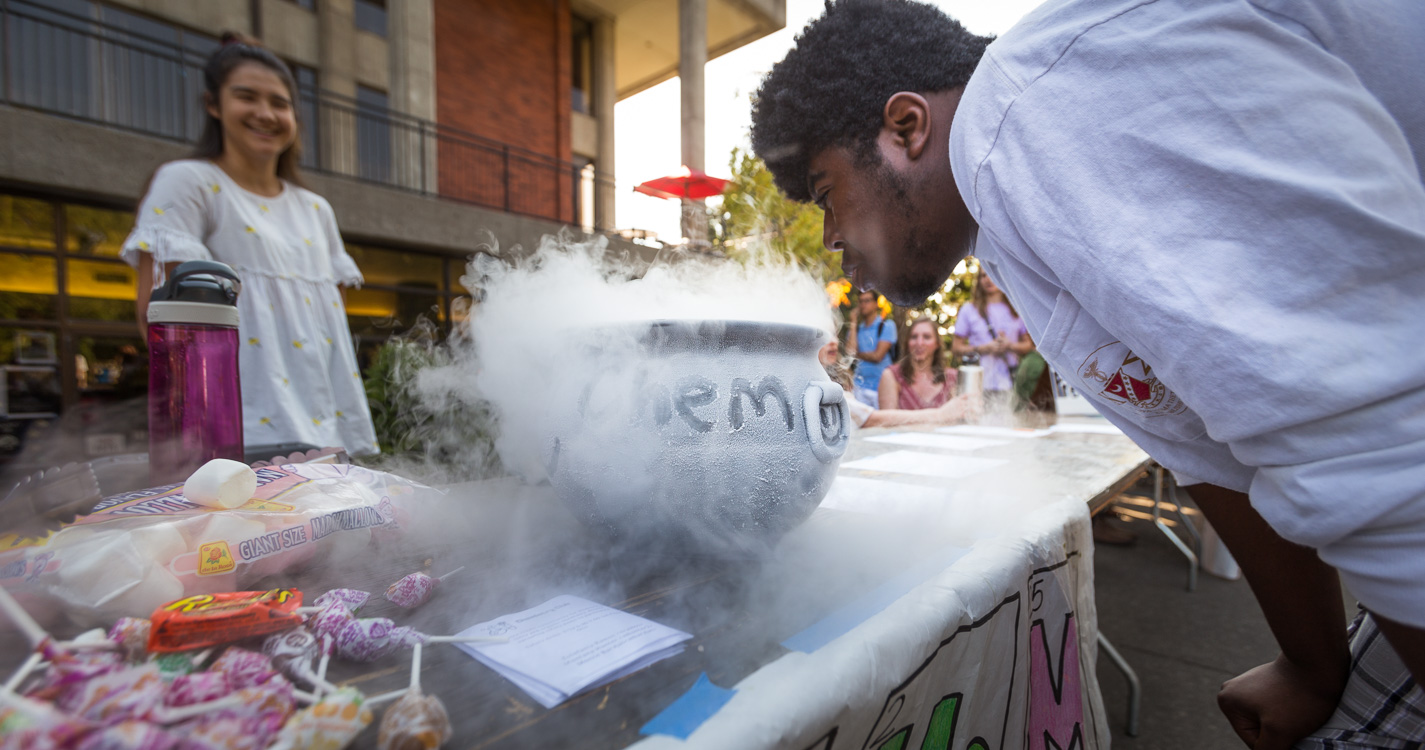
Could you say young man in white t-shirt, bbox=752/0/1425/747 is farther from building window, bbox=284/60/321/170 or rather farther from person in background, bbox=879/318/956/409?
building window, bbox=284/60/321/170

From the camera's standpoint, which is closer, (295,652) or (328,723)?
(328,723)

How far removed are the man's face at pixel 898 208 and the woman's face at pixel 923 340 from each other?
348 cm

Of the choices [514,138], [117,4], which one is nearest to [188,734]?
[117,4]

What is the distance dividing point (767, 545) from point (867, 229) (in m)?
0.62

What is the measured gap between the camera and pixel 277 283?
1.85m

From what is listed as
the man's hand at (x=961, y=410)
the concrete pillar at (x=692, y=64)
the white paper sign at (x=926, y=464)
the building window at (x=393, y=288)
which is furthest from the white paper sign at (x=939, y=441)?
the building window at (x=393, y=288)

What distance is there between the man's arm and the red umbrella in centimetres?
191

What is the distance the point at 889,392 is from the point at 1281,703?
3.50 metres

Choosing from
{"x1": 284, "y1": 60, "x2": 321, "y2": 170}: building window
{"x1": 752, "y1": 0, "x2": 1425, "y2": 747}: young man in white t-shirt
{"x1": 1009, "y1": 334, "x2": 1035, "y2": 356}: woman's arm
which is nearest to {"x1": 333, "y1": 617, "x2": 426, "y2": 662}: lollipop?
{"x1": 752, "y1": 0, "x2": 1425, "y2": 747}: young man in white t-shirt

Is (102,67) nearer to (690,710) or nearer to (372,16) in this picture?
(372,16)

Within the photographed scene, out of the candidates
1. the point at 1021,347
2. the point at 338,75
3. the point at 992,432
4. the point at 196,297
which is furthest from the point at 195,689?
the point at 338,75

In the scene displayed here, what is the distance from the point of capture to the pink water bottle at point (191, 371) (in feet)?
3.23

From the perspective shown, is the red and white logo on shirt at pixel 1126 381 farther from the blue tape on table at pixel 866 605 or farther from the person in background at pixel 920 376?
the person in background at pixel 920 376

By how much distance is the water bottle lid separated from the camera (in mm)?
961
